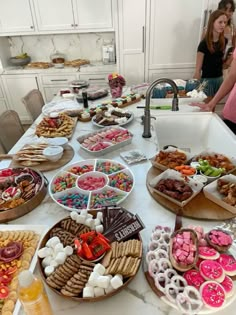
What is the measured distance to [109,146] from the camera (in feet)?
4.88

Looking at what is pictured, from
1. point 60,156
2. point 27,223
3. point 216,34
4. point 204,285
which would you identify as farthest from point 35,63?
point 204,285

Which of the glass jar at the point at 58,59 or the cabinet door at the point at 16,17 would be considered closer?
the cabinet door at the point at 16,17

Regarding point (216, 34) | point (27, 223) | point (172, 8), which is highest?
point (172, 8)

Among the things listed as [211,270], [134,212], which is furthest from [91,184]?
[211,270]

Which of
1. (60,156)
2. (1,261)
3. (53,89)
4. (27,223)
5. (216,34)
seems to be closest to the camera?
(1,261)

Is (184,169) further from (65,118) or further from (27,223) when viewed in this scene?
(65,118)

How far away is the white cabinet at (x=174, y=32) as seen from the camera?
3.12 metres

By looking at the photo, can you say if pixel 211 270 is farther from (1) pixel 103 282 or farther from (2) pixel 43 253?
(2) pixel 43 253

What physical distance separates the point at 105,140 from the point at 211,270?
1.00 meters

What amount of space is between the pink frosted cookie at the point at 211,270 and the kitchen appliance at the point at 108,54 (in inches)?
133

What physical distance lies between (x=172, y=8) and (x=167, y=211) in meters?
2.98

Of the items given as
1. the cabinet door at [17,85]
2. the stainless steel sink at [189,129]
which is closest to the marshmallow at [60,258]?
the stainless steel sink at [189,129]

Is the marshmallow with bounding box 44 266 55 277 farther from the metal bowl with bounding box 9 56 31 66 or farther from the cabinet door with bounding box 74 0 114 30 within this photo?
the metal bowl with bounding box 9 56 31 66

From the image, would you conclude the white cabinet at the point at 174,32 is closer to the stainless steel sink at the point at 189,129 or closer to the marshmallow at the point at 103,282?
the stainless steel sink at the point at 189,129
